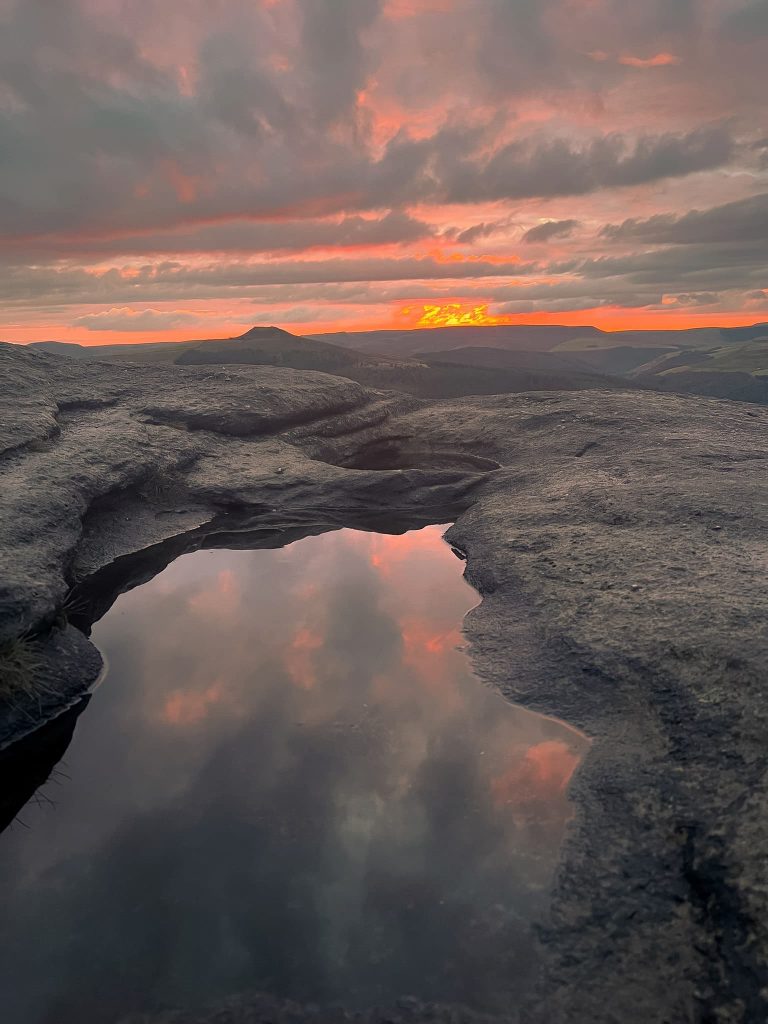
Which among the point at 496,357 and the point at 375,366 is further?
the point at 496,357

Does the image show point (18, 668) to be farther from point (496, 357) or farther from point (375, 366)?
point (496, 357)

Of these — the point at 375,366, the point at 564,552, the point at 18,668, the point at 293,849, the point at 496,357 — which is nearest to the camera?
the point at 293,849

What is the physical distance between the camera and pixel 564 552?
8.14 m

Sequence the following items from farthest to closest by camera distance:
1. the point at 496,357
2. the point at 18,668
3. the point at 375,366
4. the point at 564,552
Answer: the point at 496,357
the point at 375,366
the point at 564,552
the point at 18,668

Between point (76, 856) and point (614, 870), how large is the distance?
3405 mm

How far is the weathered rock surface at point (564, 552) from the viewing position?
12.4 feet

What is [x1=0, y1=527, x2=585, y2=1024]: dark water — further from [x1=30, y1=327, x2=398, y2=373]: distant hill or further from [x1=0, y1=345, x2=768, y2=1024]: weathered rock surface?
[x1=30, y1=327, x2=398, y2=373]: distant hill

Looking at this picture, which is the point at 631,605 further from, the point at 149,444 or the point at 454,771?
the point at 149,444

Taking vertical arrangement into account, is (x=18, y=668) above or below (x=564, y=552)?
below

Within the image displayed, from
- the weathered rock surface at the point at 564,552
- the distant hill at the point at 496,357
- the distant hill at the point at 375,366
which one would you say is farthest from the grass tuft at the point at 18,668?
the distant hill at the point at 496,357

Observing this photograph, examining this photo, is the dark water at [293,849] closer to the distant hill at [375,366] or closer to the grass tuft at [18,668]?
the grass tuft at [18,668]

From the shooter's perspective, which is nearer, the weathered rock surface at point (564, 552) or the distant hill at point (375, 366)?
the weathered rock surface at point (564, 552)

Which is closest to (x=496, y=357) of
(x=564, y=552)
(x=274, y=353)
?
(x=274, y=353)

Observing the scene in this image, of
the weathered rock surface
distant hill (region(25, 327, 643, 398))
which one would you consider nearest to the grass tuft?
the weathered rock surface
